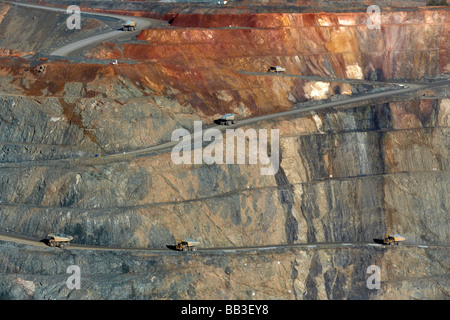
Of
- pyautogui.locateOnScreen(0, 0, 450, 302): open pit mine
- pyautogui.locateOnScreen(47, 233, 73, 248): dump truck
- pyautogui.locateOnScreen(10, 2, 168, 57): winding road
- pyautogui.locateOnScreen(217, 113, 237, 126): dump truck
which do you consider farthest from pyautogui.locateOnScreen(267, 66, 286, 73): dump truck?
pyautogui.locateOnScreen(47, 233, 73, 248): dump truck

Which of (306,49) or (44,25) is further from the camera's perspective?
(44,25)

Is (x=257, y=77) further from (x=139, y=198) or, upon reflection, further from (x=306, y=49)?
(x=139, y=198)

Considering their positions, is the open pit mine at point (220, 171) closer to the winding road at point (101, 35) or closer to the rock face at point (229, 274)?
the rock face at point (229, 274)

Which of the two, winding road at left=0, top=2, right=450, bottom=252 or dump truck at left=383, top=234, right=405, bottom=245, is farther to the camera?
dump truck at left=383, top=234, right=405, bottom=245

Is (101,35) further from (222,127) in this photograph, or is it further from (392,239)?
(392,239)

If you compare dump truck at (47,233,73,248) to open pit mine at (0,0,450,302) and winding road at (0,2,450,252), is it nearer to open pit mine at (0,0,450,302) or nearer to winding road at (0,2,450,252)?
open pit mine at (0,0,450,302)

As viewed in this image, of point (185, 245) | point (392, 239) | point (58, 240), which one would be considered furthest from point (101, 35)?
point (392, 239)

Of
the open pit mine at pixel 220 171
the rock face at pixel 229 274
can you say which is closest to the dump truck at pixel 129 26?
the open pit mine at pixel 220 171

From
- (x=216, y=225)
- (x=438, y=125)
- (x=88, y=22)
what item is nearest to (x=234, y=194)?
(x=216, y=225)

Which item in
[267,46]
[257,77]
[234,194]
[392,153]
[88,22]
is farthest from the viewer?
[88,22]
